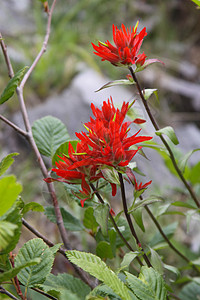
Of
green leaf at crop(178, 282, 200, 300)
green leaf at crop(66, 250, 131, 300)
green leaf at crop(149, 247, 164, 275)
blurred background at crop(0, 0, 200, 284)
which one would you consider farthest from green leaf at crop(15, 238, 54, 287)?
blurred background at crop(0, 0, 200, 284)

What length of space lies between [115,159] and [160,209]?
1.02ft

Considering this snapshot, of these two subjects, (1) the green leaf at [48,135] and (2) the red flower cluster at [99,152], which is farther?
(1) the green leaf at [48,135]

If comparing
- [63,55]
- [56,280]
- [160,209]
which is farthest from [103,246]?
[63,55]

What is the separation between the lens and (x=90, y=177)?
1.34 feet

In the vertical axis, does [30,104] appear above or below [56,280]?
above

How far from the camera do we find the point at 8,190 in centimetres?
30

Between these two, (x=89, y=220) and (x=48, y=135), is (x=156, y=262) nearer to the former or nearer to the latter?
(x=89, y=220)

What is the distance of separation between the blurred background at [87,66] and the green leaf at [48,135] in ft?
2.40

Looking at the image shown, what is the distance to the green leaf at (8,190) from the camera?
296mm

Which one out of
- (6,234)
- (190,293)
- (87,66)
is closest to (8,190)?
(6,234)

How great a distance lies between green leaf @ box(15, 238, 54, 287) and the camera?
39cm

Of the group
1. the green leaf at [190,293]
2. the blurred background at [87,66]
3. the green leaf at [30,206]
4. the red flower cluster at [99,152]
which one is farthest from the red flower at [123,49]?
the blurred background at [87,66]

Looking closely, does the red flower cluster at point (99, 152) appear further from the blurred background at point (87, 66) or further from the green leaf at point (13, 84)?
the blurred background at point (87, 66)

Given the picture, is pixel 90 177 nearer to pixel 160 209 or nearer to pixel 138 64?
pixel 138 64
